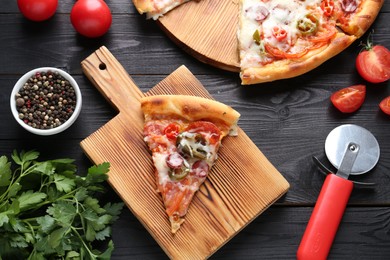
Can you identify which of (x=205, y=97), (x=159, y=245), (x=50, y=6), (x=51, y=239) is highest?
(x=50, y=6)

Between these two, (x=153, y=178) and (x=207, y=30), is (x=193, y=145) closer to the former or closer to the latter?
(x=153, y=178)

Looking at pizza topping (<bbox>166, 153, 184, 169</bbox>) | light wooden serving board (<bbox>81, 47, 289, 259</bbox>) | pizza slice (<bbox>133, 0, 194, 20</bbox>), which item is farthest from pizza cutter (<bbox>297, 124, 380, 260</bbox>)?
pizza slice (<bbox>133, 0, 194, 20</bbox>)

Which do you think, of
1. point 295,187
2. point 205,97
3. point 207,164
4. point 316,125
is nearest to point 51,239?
point 207,164

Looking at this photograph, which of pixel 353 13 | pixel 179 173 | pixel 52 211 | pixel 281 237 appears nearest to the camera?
pixel 52 211

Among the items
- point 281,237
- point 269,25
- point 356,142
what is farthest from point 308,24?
point 281,237

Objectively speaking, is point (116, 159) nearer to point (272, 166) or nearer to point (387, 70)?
point (272, 166)

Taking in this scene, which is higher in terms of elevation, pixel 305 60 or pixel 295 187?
Answer: pixel 305 60
